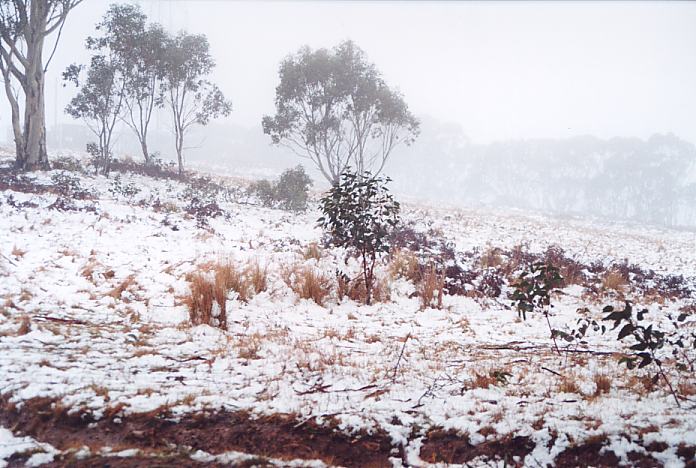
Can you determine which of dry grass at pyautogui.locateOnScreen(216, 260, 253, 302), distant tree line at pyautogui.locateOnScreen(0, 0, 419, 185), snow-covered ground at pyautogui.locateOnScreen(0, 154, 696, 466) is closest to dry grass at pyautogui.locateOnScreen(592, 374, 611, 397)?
snow-covered ground at pyautogui.locateOnScreen(0, 154, 696, 466)

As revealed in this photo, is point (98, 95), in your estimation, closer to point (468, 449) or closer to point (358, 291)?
point (358, 291)

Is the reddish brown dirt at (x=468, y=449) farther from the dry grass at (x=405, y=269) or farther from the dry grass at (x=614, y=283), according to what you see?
the dry grass at (x=614, y=283)

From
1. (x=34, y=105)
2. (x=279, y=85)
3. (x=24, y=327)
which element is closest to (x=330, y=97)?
(x=279, y=85)

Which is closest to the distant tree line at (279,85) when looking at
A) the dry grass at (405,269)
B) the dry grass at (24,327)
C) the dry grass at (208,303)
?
the dry grass at (405,269)

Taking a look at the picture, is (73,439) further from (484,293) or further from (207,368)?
(484,293)

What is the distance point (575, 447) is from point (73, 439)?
2.91m

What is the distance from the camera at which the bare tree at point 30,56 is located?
14086mm

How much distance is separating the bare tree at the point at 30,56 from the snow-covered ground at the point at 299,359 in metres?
9.76

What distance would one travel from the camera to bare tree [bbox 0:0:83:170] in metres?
14.1

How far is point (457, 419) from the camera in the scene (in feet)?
8.38

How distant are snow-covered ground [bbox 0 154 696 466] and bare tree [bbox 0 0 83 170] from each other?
9.76 m

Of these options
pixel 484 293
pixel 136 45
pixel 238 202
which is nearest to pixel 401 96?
pixel 238 202

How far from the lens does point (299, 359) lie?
11.6 ft

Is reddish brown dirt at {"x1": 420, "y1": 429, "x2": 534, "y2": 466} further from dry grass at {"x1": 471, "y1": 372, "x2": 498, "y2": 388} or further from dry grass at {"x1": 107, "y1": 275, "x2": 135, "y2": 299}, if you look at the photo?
dry grass at {"x1": 107, "y1": 275, "x2": 135, "y2": 299}
